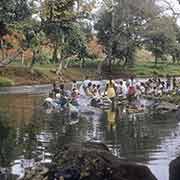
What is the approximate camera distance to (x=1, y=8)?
1681 centimetres

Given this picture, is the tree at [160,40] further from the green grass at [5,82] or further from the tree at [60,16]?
the tree at [60,16]

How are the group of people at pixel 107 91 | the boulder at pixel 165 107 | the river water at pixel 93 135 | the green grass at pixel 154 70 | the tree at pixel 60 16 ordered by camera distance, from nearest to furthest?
the river water at pixel 93 135, the tree at pixel 60 16, the boulder at pixel 165 107, the group of people at pixel 107 91, the green grass at pixel 154 70

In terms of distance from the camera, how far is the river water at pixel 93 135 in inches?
559

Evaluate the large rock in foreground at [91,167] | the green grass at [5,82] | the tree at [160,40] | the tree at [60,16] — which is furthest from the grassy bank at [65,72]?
the large rock in foreground at [91,167]

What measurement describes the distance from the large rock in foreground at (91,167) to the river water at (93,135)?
81.1 inches

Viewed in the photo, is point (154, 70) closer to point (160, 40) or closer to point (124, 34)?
point (160, 40)

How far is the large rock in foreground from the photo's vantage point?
9.38 m

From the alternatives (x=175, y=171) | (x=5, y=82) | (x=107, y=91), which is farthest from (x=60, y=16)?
(x=5, y=82)

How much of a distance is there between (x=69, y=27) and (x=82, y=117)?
354 inches

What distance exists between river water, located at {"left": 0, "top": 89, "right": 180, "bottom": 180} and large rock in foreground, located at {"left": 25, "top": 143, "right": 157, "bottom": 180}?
81.1 inches

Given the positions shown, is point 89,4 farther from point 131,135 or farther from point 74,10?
point 131,135

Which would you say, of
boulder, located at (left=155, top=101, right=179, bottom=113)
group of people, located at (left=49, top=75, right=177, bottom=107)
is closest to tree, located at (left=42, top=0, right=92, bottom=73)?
group of people, located at (left=49, top=75, right=177, bottom=107)

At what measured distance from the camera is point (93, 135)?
723 inches

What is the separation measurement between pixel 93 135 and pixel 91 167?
860 cm
